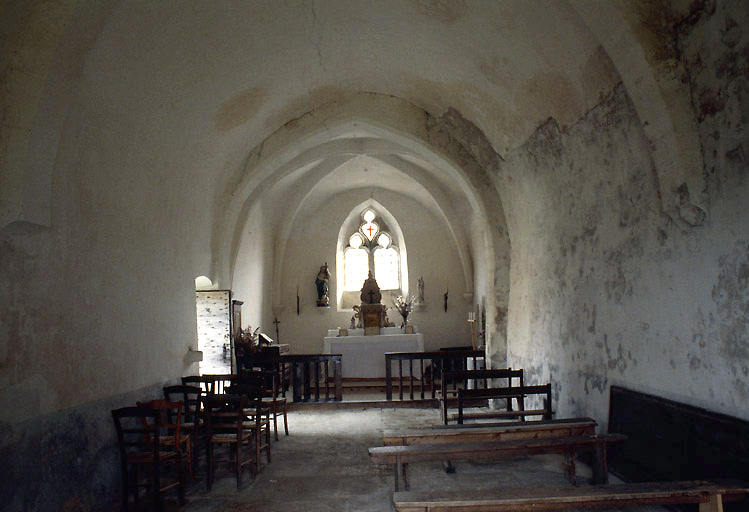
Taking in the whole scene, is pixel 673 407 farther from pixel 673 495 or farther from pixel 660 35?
pixel 660 35

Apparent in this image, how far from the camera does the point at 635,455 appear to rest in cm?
501

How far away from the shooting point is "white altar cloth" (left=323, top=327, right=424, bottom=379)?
12.1 metres

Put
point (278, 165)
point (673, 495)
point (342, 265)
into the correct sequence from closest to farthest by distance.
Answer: point (673, 495), point (278, 165), point (342, 265)

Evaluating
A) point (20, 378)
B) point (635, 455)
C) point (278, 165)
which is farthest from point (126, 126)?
point (635, 455)

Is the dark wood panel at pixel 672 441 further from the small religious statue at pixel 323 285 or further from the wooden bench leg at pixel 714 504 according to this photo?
the small religious statue at pixel 323 285

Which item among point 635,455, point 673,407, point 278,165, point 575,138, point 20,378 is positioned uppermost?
point 278,165

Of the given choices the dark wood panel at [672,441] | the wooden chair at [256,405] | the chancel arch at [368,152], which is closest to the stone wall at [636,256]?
the dark wood panel at [672,441]

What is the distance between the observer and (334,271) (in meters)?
15.8

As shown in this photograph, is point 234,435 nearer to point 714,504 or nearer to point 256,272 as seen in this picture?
point 714,504

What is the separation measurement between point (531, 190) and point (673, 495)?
16.5 ft

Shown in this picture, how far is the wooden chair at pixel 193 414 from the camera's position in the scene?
6066mm

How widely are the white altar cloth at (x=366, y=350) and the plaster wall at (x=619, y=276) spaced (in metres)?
4.07

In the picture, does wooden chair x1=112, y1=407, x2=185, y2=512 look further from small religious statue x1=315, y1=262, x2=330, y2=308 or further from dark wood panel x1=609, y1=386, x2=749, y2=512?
small religious statue x1=315, y1=262, x2=330, y2=308

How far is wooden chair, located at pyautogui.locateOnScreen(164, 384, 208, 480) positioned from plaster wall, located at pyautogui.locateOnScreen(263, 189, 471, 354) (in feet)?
26.6
